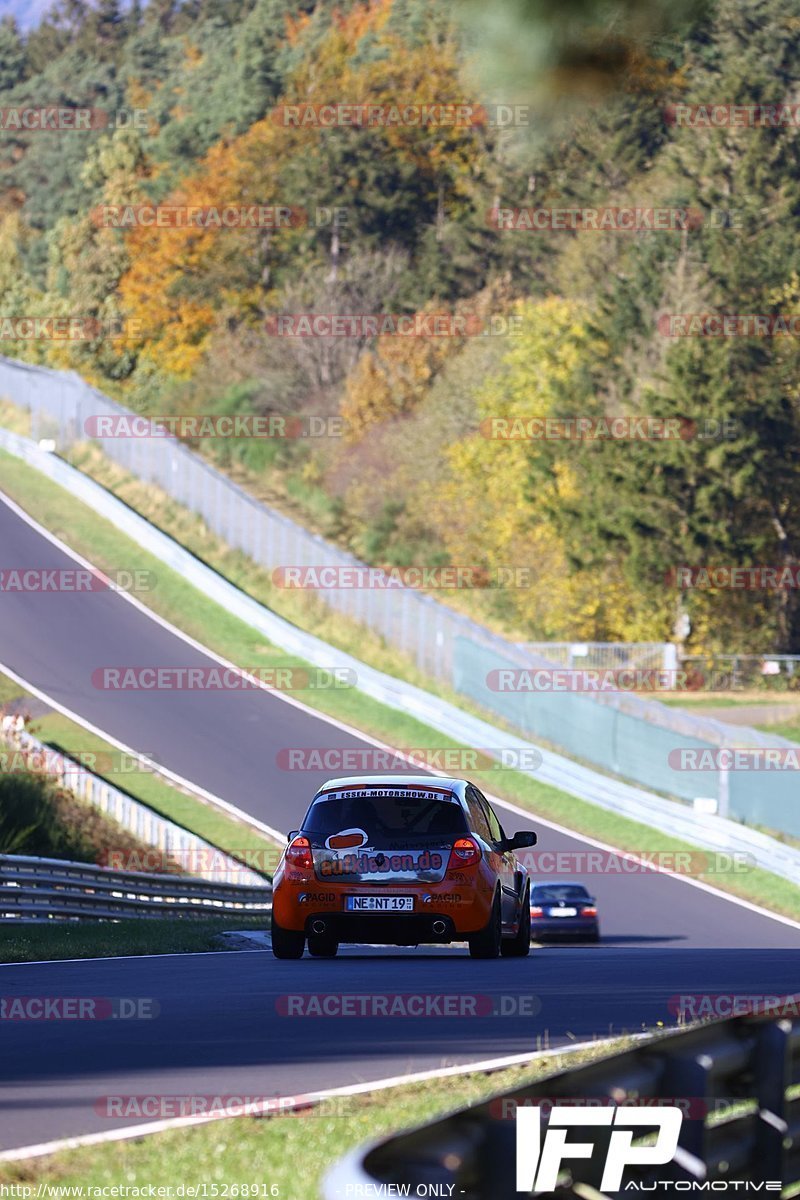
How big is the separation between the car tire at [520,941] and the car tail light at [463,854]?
6.16ft

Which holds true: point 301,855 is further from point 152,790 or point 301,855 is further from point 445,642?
point 445,642

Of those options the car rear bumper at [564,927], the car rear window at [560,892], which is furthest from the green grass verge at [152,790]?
the car rear bumper at [564,927]

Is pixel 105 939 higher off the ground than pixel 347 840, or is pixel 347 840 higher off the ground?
pixel 347 840

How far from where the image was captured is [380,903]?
48.8 ft

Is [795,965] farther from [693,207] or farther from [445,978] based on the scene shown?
[693,207]

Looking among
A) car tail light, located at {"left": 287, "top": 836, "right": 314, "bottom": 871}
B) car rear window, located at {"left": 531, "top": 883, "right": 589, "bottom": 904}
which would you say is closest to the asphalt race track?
car tail light, located at {"left": 287, "top": 836, "right": 314, "bottom": 871}

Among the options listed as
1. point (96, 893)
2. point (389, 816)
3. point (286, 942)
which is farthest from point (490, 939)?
point (96, 893)

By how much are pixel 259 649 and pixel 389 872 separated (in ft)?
116

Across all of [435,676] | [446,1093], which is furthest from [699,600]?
[446,1093]

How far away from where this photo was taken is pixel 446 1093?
8.32m

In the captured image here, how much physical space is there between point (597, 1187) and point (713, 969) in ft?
31.3

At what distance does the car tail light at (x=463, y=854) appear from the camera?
1495cm

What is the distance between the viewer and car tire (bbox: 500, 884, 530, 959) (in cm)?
1678

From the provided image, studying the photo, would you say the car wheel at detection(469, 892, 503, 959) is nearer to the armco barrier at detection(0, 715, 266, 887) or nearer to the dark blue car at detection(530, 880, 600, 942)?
the dark blue car at detection(530, 880, 600, 942)
